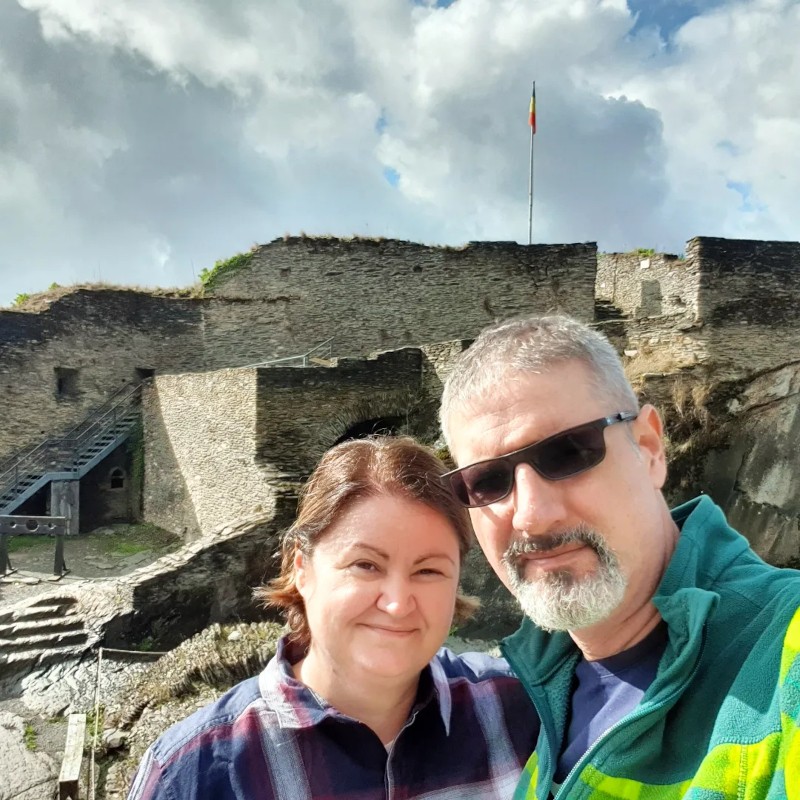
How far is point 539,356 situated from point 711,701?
0.92m

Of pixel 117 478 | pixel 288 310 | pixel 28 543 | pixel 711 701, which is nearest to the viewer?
pixel 711 701

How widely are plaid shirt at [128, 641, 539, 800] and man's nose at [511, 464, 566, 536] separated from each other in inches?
26.0

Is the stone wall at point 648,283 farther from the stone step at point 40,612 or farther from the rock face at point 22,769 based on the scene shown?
the rock face at point 22,769

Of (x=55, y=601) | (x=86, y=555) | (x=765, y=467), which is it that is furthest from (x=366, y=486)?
(x=86, y=555)

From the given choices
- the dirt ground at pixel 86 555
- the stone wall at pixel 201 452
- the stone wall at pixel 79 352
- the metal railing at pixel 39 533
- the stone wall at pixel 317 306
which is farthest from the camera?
the stone wall at pixel 317 306

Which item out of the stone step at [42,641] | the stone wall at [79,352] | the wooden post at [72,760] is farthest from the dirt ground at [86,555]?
the wooden post at [72,760]

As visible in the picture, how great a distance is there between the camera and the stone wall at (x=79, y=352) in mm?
15750

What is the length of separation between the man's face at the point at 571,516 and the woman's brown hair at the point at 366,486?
0.62 ft

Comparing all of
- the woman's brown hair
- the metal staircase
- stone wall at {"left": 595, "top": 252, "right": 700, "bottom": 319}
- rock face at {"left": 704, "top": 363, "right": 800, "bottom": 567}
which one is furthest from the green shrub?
the woman's brown hair

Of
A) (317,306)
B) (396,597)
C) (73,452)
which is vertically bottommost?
(73,452)

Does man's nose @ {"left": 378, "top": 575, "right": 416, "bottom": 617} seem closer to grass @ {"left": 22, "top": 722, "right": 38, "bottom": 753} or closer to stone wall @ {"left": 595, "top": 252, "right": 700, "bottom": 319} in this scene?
grass @ {"left": 22, "top": 722, "right": 38, "bottom": 753}

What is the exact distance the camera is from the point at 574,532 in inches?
63.6

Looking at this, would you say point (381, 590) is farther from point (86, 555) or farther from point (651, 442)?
point (86, 555)

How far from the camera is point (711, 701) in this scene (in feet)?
4.35
